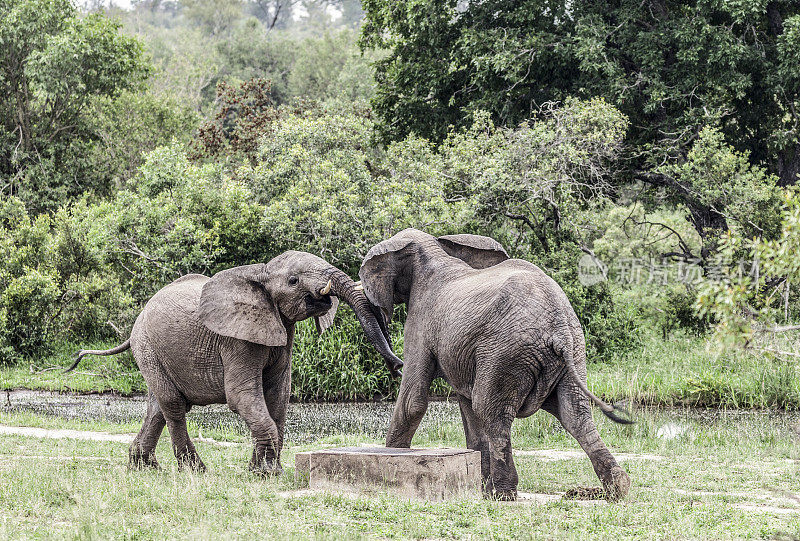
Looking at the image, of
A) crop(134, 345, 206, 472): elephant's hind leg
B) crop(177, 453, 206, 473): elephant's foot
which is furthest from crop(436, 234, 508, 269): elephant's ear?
crop(177, 453, 206, 473): elephant's foot

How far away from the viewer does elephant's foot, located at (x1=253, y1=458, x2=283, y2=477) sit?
8914 millimetres

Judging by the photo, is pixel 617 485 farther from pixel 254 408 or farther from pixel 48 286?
pixel 48 286

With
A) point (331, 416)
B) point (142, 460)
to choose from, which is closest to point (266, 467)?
point (142, 460)

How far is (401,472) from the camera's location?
296 inches

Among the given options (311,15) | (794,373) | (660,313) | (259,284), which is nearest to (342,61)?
(660,313)

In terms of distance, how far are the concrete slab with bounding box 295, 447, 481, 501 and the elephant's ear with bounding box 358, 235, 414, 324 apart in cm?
155

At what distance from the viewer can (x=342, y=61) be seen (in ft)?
171

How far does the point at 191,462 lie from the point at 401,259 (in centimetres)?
297

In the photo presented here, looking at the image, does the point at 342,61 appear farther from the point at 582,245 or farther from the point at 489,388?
the point at 489,388

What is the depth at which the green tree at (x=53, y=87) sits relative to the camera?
25906 millimetres

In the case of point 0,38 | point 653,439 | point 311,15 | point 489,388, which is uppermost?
point 311,15

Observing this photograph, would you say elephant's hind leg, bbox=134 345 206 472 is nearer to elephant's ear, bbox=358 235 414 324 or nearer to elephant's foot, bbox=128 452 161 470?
elephant's foot, bbox=128 452 161 470

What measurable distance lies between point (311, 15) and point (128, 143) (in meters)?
77.7

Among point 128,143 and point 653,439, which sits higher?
point 128,143
